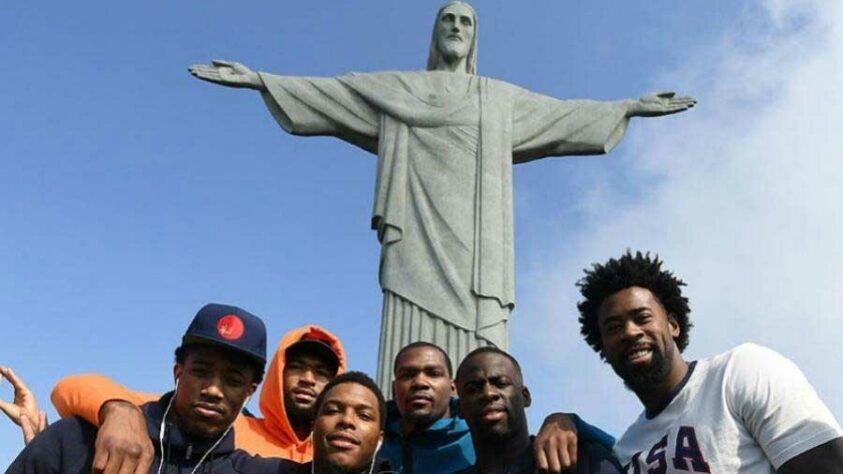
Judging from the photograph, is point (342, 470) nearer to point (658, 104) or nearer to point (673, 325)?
point (673, 325)

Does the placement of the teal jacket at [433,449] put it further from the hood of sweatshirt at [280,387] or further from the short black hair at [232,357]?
the short black hair at [232,357]

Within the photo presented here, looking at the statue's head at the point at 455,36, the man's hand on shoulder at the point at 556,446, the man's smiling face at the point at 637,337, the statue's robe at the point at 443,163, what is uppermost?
the statue's head at the point at 455,36

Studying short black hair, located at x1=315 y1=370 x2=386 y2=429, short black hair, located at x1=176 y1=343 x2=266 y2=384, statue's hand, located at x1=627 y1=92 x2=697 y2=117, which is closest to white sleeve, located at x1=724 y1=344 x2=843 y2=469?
short black hair, located at x1=315 y1=370 x2=386 y2=429

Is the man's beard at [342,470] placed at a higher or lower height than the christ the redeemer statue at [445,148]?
lower

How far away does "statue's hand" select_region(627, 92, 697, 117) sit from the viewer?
7.59 meters

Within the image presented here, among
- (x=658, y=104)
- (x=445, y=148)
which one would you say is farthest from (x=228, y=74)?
(x=658, y=104)

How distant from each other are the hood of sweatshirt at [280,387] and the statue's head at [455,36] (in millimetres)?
4494

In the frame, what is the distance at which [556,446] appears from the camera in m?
3.00

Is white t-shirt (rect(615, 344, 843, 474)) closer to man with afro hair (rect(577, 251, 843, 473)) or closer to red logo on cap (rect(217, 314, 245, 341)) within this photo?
man with afro hair (rect(577, 251, 843, 473))

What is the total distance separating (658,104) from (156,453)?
5928 mm

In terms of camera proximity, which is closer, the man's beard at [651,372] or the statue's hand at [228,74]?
the man's beard at [651,372]

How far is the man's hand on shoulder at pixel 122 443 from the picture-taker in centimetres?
246

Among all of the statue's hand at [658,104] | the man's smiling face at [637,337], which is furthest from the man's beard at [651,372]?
the statue's hand at [658,104]

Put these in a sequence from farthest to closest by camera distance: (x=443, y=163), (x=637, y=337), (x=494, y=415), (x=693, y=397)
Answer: (x=443, y=163)
(x=494, y=415)
(x=637, y=337)
(x=693, y=397)
